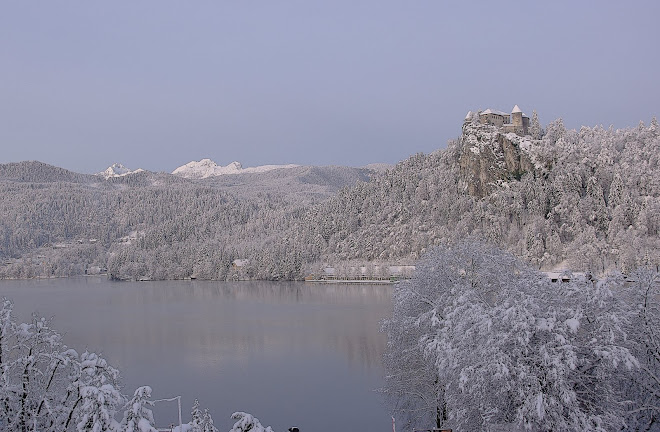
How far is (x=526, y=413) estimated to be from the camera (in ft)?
44.9

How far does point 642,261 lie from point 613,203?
1527 cm

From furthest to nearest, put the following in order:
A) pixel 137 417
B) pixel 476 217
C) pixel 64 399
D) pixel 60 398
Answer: pixel 476 217 → pixel 60 398 → pixel 64 399 → pixel 137 417

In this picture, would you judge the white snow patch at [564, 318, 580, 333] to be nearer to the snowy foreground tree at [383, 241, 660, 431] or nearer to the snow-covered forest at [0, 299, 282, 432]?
the snowy foreground tree at [383, 241, 660, 431]

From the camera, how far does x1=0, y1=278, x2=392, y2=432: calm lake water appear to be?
26.8 meters

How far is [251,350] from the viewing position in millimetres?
39781

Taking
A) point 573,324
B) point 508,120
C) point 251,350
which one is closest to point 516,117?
point 508,120

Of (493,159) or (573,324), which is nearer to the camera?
(573,324)

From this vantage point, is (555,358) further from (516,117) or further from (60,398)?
(516,117)

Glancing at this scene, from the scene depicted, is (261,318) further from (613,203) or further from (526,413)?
(613,203)

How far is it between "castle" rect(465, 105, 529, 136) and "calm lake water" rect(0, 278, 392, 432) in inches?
1771

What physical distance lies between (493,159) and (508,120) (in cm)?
1050

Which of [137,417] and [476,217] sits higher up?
[476,217]

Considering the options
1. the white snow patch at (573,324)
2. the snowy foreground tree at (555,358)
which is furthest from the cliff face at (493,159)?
the white snow patch at (573,324)

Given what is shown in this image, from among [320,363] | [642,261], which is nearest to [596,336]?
[320,363]
